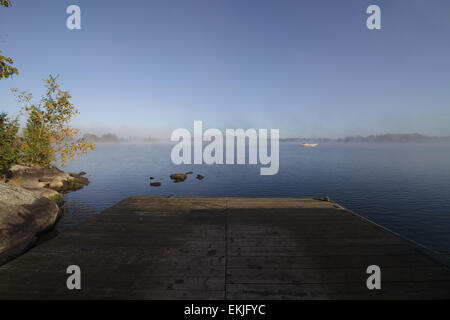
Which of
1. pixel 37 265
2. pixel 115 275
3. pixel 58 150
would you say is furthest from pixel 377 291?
pixel 58 150

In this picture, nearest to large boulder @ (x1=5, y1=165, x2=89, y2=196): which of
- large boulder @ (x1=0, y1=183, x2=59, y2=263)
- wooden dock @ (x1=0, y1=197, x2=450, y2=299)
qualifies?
large boulder @ (x1=0, y1=183, x2=59, y2=263)

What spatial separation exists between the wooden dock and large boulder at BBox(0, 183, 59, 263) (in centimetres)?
243

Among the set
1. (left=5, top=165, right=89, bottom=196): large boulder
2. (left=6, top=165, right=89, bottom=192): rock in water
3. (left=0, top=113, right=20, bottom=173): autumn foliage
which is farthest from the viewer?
(left=6, top=165, right=89, bottom=192): rock in water

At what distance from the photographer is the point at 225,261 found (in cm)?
564

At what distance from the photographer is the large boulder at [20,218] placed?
25.1 feet

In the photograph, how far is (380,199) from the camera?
79.0 feet

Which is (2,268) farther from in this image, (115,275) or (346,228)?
(346,228)

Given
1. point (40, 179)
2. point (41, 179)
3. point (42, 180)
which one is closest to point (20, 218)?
point (40, 179)

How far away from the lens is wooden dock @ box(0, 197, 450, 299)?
4.51 meters

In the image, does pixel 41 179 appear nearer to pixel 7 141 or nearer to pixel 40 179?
pixel 40 179

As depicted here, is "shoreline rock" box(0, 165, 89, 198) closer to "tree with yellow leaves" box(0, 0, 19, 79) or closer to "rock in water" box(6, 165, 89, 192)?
"rock in water" box(6, 165, 89, 192)

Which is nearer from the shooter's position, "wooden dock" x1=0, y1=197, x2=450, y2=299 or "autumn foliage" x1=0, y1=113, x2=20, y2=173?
"wooden dock" x1=0, y1=197, x2=450, y2=299

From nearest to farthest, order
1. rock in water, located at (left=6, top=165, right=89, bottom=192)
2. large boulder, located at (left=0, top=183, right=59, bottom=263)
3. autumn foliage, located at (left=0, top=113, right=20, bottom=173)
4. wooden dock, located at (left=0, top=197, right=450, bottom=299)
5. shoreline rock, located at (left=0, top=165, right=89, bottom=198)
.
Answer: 1. wooden dock, located at (left=0, top=197, right=450, bottom=299)
2. large boulder, located at (left=0, top=183, right=59, bottom=263)
3. autumn foliage, located at (left=0, top=113, right=20, bottom=173)
4. shoreline rock, located at (left=0, top=165, right=89, bottom=198)
5. rock in water, located at (left=6, top=165, right=89, bottom=192)
